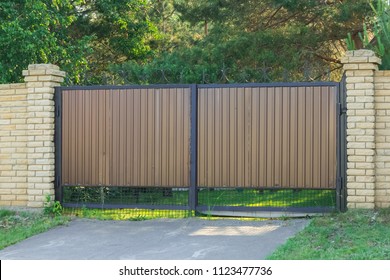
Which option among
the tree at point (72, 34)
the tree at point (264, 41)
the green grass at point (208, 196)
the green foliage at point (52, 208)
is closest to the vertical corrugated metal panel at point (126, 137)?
the green grass at point (208, 196)

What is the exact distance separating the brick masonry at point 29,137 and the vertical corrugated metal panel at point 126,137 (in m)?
0.25

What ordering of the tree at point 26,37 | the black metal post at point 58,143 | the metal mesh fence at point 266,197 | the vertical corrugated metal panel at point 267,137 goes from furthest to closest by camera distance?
the tree at point 26,37
the black metal post at point 58,143
the metal mesh fence at point 266,197
the vertical corrugated metal panel at point 267,137

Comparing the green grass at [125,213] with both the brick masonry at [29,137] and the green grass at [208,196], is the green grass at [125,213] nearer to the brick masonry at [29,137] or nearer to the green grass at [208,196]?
the green grass at [208,196]

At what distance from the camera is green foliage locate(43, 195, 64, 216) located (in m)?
9.30

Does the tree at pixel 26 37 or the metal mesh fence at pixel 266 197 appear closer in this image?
the metal mesh fence at pixel 266 197

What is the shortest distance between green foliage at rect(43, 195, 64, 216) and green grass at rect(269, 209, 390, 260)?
12.0 ft

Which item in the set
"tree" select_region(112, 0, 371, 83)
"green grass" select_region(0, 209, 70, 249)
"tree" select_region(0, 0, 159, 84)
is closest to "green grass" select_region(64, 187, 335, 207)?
"green grass" select_region(0, 209, 70, 249)

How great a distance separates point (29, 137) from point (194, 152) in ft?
8.10

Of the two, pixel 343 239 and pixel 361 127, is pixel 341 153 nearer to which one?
pixel 361 127

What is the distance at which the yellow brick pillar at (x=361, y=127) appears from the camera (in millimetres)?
8406

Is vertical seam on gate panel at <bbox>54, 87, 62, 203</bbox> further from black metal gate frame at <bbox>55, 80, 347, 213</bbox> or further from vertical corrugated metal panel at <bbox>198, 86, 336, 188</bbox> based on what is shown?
vertical corrugated metal panel at <bbox>198, 86, 336, 188</bbox>

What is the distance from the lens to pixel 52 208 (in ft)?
30.6

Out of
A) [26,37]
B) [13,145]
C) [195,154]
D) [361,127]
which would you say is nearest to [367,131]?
[361,127]

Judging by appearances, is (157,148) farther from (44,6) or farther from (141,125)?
(44,6)
